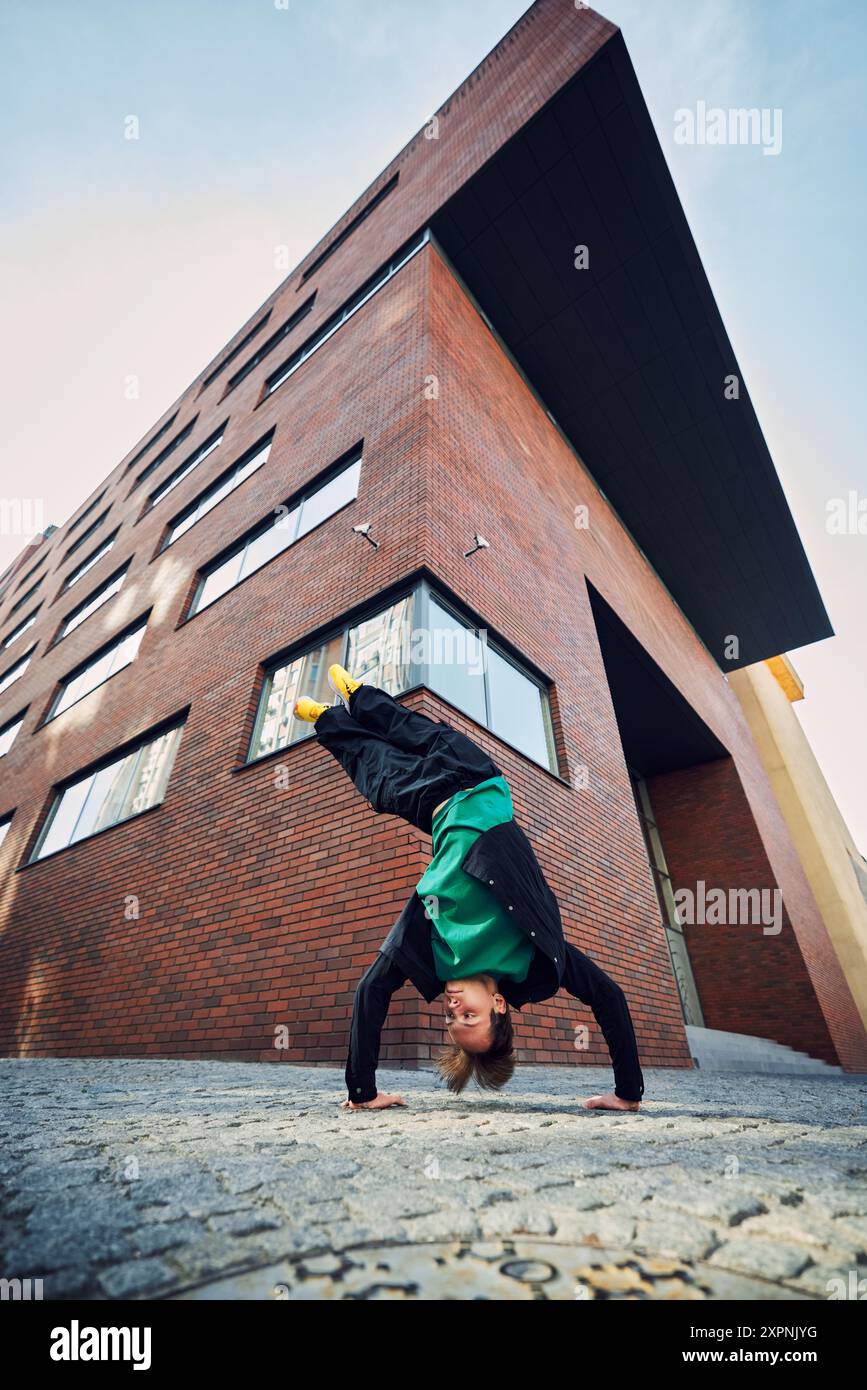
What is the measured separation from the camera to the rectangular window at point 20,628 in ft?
57.2

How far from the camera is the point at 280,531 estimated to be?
7.71 meters

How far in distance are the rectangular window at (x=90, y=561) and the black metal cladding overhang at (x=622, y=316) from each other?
11056 mm

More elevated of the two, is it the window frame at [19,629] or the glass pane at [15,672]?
the window frame at [19,629]

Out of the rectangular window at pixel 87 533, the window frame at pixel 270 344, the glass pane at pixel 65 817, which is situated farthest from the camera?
the rectangular window at pixel 87 533

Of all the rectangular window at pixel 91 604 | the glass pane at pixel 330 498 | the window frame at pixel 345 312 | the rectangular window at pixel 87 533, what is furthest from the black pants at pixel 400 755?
the rectangular window at pixel 87 533

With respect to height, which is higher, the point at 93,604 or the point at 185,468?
the point at 185,468

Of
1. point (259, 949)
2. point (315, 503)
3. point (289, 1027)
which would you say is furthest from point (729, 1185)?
point (315, 503)

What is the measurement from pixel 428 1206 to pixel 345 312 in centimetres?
1137

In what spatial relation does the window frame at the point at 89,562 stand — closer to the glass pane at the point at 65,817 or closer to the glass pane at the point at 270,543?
the glass pane at the point at 65,817

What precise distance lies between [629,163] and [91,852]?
36.6 feet

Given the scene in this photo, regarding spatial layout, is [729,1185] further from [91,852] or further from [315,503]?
[91,852]

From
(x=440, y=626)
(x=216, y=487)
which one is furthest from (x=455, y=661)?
Result: (x=216, y=487)

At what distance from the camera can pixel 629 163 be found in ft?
24.4

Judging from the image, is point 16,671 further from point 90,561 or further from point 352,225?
point 352,225
